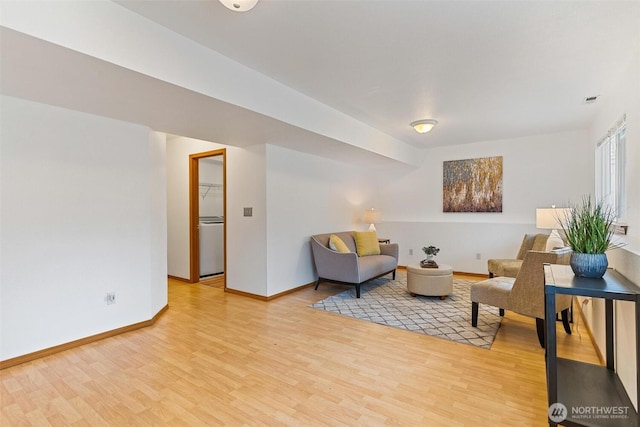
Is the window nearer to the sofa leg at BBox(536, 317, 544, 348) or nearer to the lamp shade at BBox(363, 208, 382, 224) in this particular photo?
the sofa leg at BBox(536, 317, 544, 348)

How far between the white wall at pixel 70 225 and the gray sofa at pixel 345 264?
7.17 feet

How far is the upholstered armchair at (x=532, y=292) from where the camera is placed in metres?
2.55

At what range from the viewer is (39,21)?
1522mm

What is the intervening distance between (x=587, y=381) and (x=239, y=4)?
302cm

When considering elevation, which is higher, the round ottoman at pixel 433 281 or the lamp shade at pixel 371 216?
the lamp shade at pixel 371 216

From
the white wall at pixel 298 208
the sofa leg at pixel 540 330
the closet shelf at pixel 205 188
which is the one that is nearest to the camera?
the sofa leg at pixel 540 330

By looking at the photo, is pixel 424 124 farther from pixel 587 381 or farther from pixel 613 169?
pixel 587 381

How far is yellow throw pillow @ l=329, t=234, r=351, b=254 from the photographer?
181 inches

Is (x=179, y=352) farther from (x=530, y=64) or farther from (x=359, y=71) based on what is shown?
(x=530, y=64)

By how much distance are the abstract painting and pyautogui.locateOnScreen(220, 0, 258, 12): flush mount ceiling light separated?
4969mm

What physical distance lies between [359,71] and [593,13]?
153cm

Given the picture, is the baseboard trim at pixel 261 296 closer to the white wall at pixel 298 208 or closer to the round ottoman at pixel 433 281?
the white wall at pixel 298 208

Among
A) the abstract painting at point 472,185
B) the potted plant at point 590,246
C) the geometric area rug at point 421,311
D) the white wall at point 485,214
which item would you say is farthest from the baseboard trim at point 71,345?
the abstract painting at point 472,185

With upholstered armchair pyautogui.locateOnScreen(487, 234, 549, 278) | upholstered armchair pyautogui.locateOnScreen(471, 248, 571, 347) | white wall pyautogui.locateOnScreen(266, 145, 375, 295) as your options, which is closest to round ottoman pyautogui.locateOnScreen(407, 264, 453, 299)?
upholstered armchair pyautogui.locateOnScreen(487, 234, 549, 278)
